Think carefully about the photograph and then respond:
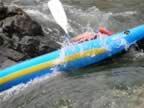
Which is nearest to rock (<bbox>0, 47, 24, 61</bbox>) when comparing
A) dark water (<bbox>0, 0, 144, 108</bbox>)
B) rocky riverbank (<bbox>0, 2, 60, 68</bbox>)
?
rocky riverbank (<bbox>0, 2, 60, 68</bbox>)

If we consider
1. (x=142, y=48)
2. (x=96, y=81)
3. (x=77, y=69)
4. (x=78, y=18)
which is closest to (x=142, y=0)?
(x=78, y=18)

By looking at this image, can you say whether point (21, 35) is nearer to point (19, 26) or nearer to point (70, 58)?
point (19, 26)

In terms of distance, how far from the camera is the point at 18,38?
7723 mm

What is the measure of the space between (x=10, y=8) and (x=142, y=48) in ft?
9.53

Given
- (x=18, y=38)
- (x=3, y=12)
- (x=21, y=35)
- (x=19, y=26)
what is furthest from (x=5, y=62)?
(x=3, y=12)

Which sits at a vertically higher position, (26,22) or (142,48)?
(26,22)

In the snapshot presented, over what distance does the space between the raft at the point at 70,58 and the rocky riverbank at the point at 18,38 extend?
50 centimetres

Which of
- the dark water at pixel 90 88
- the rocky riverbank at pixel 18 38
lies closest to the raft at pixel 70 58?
the dark water at pixel 90 88

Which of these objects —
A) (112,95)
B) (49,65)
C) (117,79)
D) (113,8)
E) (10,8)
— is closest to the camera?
(112,95)

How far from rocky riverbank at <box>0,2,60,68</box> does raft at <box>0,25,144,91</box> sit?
503 mm

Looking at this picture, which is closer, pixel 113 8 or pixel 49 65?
pixel 49 65

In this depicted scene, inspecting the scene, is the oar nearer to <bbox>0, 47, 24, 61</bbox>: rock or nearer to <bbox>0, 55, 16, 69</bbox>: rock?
<bbox>0, 47, 24, 61</bbox>: rock

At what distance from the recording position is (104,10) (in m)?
10.8

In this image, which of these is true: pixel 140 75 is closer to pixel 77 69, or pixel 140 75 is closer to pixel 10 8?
pixel 77 69
